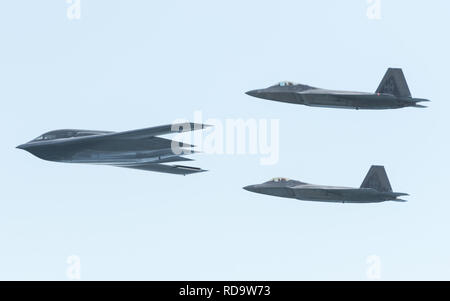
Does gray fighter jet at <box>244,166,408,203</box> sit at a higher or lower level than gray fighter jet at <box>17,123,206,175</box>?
lower

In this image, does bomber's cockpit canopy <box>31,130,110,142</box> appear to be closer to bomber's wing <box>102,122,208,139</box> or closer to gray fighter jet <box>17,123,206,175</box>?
gray fighter jet <box>17,123,206,175</box>

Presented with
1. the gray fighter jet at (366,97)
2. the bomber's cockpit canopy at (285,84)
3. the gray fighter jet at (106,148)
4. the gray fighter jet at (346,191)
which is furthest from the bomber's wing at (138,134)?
the gray fighter jet at (346,191)

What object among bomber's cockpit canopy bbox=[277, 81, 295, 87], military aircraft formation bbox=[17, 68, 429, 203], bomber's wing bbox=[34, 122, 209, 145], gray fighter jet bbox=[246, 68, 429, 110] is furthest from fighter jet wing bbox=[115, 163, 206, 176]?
bomber's cockpit canopy bbox=[277, 81, 295, 87]

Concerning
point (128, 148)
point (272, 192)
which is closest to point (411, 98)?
point (272, 192)

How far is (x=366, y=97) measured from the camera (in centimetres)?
7988

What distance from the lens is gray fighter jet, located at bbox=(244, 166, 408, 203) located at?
268 ft

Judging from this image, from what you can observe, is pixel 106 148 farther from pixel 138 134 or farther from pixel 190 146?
pixel 190 146

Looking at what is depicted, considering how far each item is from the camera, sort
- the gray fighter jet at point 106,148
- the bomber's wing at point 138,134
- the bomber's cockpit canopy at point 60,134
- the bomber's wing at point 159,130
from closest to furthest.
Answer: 1. the bomber's wing at point 159,130
2. the bomber's wing at point 138,134
3. the gray fighter jet at point 106,148
4. the bomber's cockpit canopy at point 60,134

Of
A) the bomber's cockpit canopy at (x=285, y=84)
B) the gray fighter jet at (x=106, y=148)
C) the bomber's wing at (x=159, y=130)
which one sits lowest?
the gray fighter jet at (x=106, y=148)

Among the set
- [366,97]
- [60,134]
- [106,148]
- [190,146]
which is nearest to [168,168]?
[106,148]

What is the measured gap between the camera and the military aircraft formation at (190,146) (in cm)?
7844

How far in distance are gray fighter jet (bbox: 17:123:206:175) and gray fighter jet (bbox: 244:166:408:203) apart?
11.5 metres

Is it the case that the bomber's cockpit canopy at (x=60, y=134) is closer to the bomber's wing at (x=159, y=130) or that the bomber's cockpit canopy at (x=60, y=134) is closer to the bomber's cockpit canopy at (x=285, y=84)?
the bomber's wing at (x=159, y=130)

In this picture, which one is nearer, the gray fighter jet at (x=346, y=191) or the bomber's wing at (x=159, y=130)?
the bomber's wing at (x=159, y=130)
